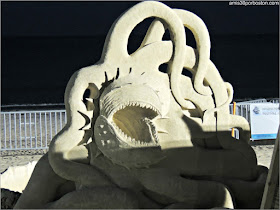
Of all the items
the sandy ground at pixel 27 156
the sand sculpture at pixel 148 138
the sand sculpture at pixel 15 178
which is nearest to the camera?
the sand sculpture at pixel 148 138

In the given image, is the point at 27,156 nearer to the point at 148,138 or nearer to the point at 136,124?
the point at 136,124

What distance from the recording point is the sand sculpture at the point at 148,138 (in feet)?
20.2

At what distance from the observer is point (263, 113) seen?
38.8 feet

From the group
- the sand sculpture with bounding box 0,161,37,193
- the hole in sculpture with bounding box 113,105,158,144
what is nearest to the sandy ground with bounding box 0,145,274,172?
the sand sculpture with bounding box 0,161,37,193

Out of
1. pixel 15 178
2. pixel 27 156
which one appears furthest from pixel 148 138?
pixel 27 156

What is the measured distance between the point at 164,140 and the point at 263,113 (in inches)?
235

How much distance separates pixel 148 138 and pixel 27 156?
5.61 m

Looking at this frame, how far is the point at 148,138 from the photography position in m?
6.23

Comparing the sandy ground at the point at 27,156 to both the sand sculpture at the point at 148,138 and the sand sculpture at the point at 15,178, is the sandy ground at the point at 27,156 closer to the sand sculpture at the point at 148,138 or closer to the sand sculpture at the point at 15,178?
the sand sculpture at the point at 15,178

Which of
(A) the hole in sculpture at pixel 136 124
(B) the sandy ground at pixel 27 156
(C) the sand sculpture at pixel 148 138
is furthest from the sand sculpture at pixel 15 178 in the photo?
(B) the sandy ground at pixel 27 156

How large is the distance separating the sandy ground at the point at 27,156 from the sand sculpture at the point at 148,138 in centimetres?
389

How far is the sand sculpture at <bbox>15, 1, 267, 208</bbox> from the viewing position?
6.16 meters

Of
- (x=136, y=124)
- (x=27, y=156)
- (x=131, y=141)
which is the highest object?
(x=136, y=124)

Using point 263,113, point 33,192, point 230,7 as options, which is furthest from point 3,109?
point 230,7
